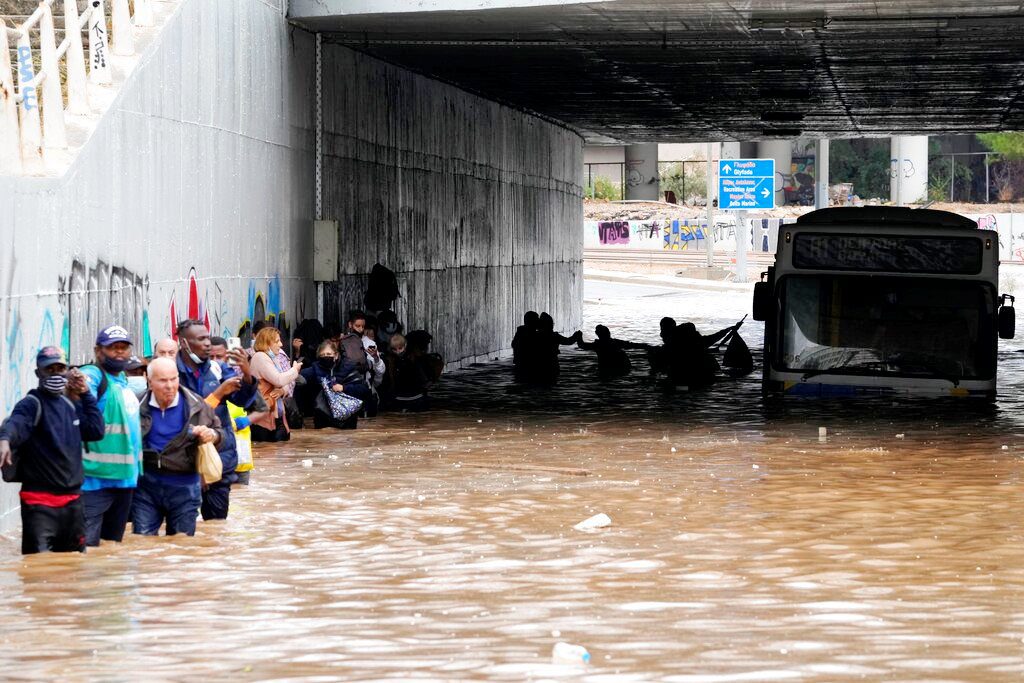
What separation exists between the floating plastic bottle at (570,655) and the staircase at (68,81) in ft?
21.3

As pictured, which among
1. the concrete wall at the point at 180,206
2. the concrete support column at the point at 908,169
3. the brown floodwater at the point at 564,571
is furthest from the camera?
the concrete support column at the point at 908,169

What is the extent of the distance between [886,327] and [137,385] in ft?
40.3

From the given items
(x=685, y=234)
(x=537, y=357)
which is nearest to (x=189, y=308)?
(x=537, y=357)

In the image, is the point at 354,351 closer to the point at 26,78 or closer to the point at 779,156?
the point at 26,78

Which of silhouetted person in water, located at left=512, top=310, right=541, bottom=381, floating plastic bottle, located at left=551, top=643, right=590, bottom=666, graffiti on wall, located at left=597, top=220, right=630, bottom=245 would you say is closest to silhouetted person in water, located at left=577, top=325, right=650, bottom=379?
silhouetted person in water, located at left=512, top=310, right=541, bottom=381

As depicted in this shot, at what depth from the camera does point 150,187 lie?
16203 mm

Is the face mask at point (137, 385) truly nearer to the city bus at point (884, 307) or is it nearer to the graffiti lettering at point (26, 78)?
the graffiti lettering at point (26, 78)

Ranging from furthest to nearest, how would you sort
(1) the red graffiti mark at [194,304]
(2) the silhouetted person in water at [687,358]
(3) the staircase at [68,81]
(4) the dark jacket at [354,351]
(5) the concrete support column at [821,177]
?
(5) the concrete support column at [821,177]
(2) the silhouetted person in water at [687,358]
(4) the dark jacket at [354,351]
(1) the red graffiti mark at [194,304]
(3) the staircase at [68,81]

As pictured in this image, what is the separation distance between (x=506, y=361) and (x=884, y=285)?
490 inches

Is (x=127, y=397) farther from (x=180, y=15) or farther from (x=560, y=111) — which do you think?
(x=560, y=111)

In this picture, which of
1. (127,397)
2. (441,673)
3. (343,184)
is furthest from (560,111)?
(441,673)

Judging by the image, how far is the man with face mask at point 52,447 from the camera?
10.9m

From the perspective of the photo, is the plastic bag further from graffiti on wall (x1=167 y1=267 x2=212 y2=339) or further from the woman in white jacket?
graffiti on wall (x1=167 y1=267 x2=212 y2=339)

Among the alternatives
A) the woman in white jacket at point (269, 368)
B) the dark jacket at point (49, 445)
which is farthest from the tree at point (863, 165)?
the dark jacket at point (49, 445)
